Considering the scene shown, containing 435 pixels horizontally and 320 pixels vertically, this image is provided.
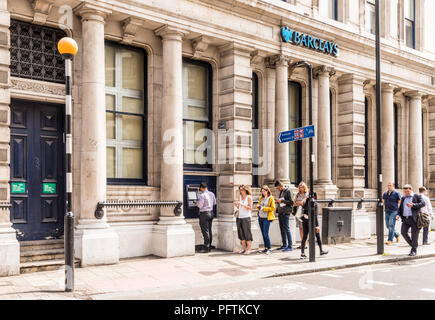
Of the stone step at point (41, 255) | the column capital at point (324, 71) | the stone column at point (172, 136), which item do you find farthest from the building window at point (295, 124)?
the stone step at point (41, 255)

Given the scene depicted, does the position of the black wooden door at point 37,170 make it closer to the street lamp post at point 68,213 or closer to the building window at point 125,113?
the building window at point 125,113

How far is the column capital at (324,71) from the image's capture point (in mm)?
16469

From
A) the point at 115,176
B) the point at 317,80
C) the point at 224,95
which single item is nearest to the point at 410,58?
the point at 317,80

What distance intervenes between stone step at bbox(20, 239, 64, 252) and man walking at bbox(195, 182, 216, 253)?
3752 mm

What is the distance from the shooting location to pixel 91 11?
36.8 ft

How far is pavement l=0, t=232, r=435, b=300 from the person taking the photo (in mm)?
8383

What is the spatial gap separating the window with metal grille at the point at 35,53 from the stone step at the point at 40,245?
12.5 ft

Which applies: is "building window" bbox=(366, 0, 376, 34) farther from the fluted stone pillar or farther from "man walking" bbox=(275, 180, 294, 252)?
"man walking" bbox=(275, 180, 294, 252)

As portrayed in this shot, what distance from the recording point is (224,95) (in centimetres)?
1420

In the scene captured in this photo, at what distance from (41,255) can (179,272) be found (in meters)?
3.13

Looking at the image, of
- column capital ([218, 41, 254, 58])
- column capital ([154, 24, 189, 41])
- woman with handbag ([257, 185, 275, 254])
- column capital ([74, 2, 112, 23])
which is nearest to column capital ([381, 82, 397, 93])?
column capital ([218, 41, 254, 58])

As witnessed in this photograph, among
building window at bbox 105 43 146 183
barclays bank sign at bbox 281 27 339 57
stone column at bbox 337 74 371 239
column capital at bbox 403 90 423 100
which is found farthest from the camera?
column capital at bbox 403 90 423 100

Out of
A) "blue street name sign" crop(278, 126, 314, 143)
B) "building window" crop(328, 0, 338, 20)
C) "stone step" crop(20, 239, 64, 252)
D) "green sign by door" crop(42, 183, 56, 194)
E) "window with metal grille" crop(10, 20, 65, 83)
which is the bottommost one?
"stone step" crop(20, 239, 64, 252)
